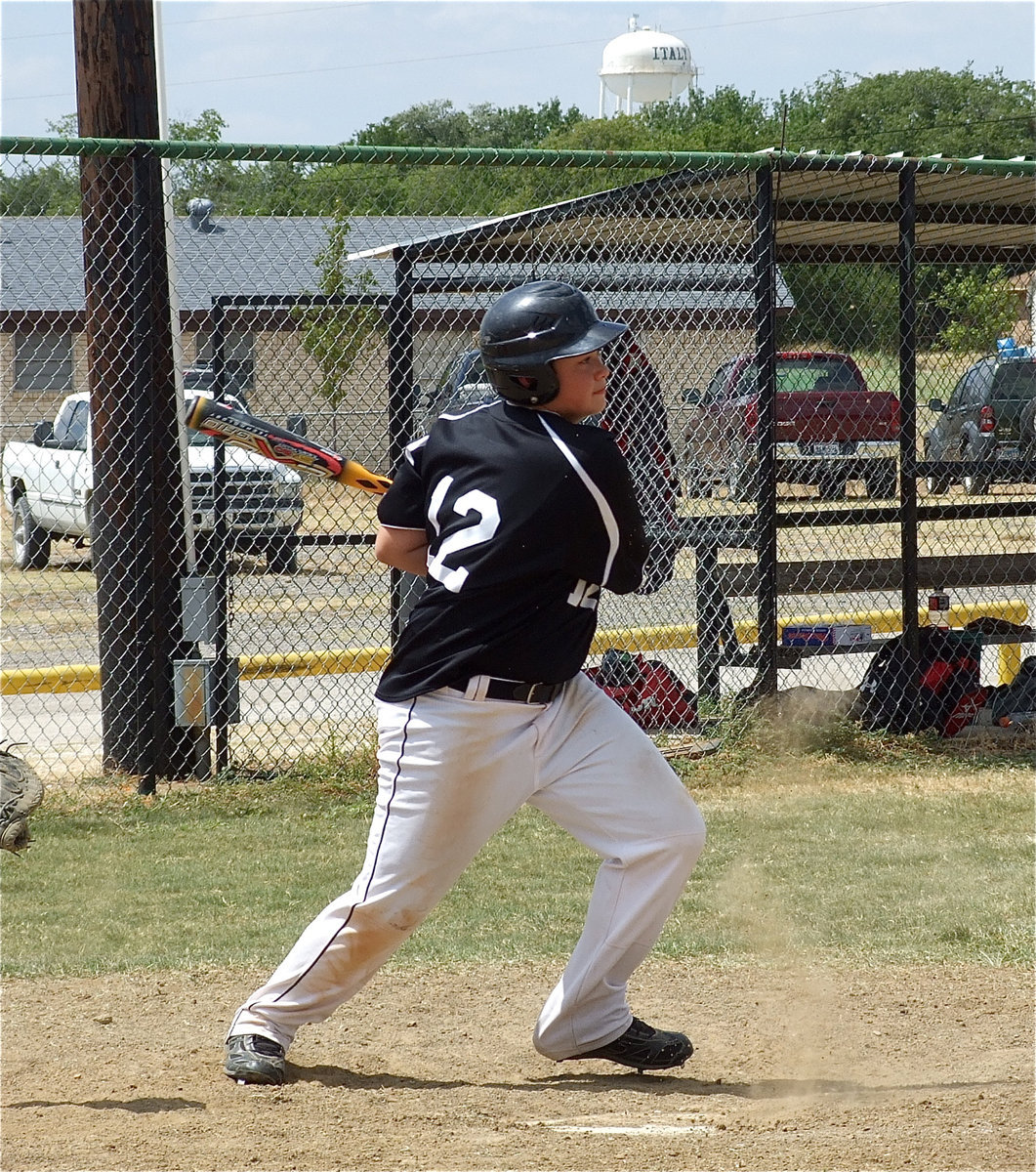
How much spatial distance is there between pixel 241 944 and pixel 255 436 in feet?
6.10

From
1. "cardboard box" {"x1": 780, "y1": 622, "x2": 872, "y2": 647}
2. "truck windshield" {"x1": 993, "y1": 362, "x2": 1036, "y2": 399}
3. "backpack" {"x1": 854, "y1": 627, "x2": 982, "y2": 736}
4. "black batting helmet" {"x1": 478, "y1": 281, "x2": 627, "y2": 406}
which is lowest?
"backpack" {"x1": 854, "y1": 627, "x2": 982, "y2": 736}

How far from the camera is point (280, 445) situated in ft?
14.0

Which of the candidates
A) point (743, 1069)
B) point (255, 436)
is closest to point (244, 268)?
point (255, 436)

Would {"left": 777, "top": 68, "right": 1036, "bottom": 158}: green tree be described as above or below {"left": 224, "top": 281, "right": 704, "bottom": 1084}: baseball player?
above

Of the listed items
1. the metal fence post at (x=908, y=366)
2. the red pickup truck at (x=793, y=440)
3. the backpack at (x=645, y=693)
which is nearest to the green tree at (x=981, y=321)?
the red pickup truck at (x=793, y=440)

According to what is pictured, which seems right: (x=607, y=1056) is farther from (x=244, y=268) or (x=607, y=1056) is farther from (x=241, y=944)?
(x=244, y=268)

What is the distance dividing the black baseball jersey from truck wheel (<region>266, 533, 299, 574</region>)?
160 inches

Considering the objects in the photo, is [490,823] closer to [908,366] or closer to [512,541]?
[512,541]

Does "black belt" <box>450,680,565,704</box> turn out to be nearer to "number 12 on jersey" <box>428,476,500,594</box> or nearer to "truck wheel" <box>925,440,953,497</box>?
"number 12 on jersey" <box>428,476,500,594</box>

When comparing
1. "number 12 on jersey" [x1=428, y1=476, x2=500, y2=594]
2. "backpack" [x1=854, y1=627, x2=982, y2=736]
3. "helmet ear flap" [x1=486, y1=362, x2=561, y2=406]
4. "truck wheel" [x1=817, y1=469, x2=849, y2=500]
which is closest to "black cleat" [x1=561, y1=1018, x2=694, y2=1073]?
"number 12 on jersey" [x1=428, y1=476, x2=500, y2=594]

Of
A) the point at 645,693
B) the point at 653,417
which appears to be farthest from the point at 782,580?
the point at 653,417

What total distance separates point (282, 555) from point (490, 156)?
3.26 metres

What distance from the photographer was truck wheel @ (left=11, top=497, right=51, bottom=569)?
580 inches

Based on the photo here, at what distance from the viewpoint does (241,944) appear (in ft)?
16.4
